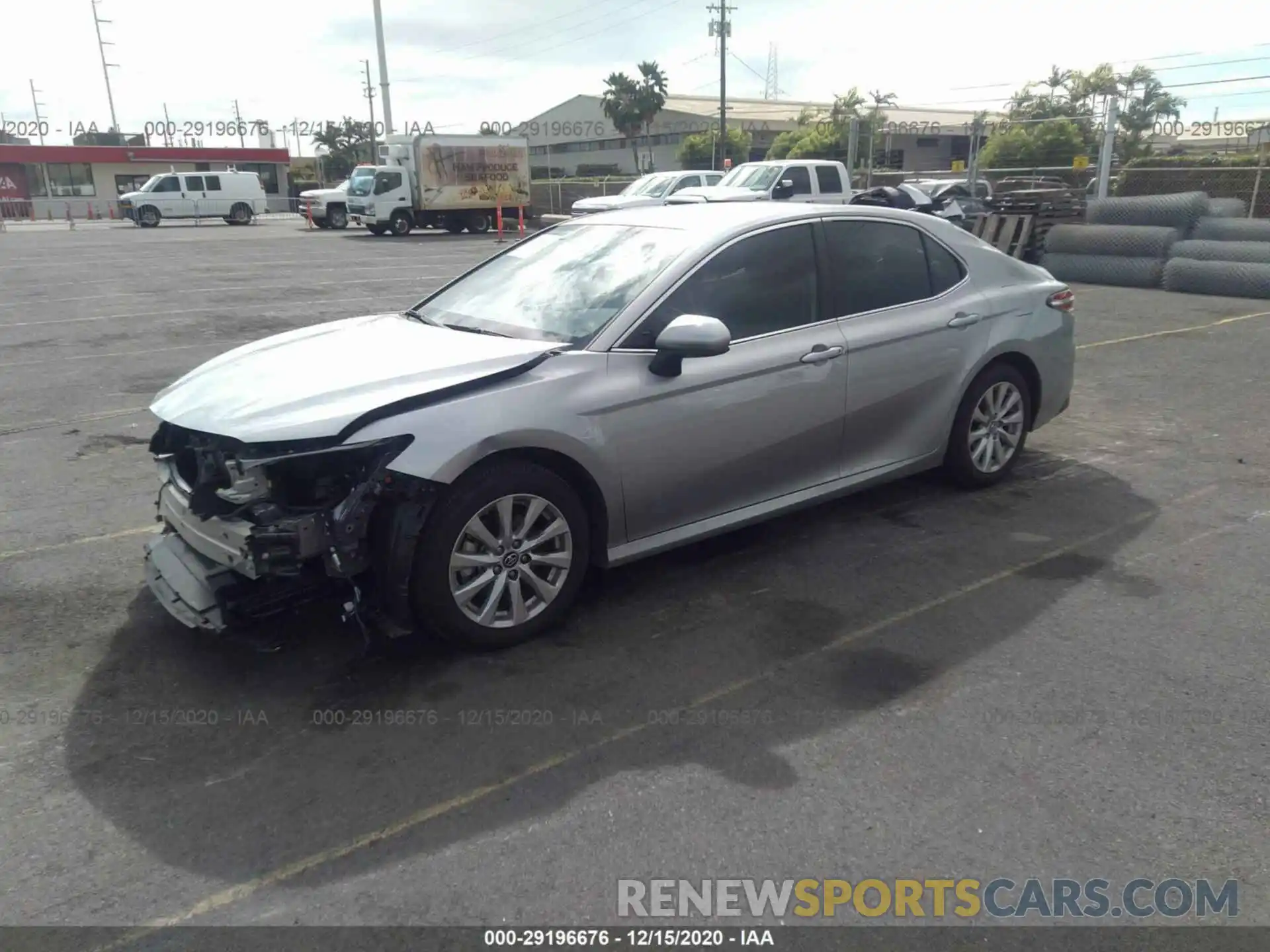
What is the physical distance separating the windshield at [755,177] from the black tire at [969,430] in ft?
53.2

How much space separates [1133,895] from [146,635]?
3.66 metres

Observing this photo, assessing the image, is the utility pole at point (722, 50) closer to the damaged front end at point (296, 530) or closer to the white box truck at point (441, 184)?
the white box truck at point (441, 184)

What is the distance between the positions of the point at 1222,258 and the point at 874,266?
39.3 ft

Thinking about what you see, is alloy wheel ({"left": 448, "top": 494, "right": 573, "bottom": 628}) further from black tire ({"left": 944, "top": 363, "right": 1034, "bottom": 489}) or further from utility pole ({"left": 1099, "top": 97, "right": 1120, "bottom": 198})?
utility pole ({"left": 1099, "top": 97, "right": 1120, "bottom": 198})

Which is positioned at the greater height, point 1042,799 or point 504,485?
point 504,485

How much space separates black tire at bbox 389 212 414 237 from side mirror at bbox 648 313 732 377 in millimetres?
30153

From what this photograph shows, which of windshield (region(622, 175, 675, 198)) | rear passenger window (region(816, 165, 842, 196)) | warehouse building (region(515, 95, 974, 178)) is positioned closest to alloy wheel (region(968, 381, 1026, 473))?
rear passenger window (region(816, 165, 842, 196))

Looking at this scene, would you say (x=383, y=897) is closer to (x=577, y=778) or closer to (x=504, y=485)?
(x=577, y=778)

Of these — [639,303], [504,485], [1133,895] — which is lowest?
[1133,895]

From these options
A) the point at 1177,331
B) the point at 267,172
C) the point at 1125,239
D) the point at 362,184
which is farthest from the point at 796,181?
the point at 267,172

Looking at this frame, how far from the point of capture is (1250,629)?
13.1 feet

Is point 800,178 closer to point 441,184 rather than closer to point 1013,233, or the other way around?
point 1013,233

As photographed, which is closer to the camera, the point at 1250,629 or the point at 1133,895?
the point at 1133,895

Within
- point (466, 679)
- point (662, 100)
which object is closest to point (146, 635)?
point (466, 679)
